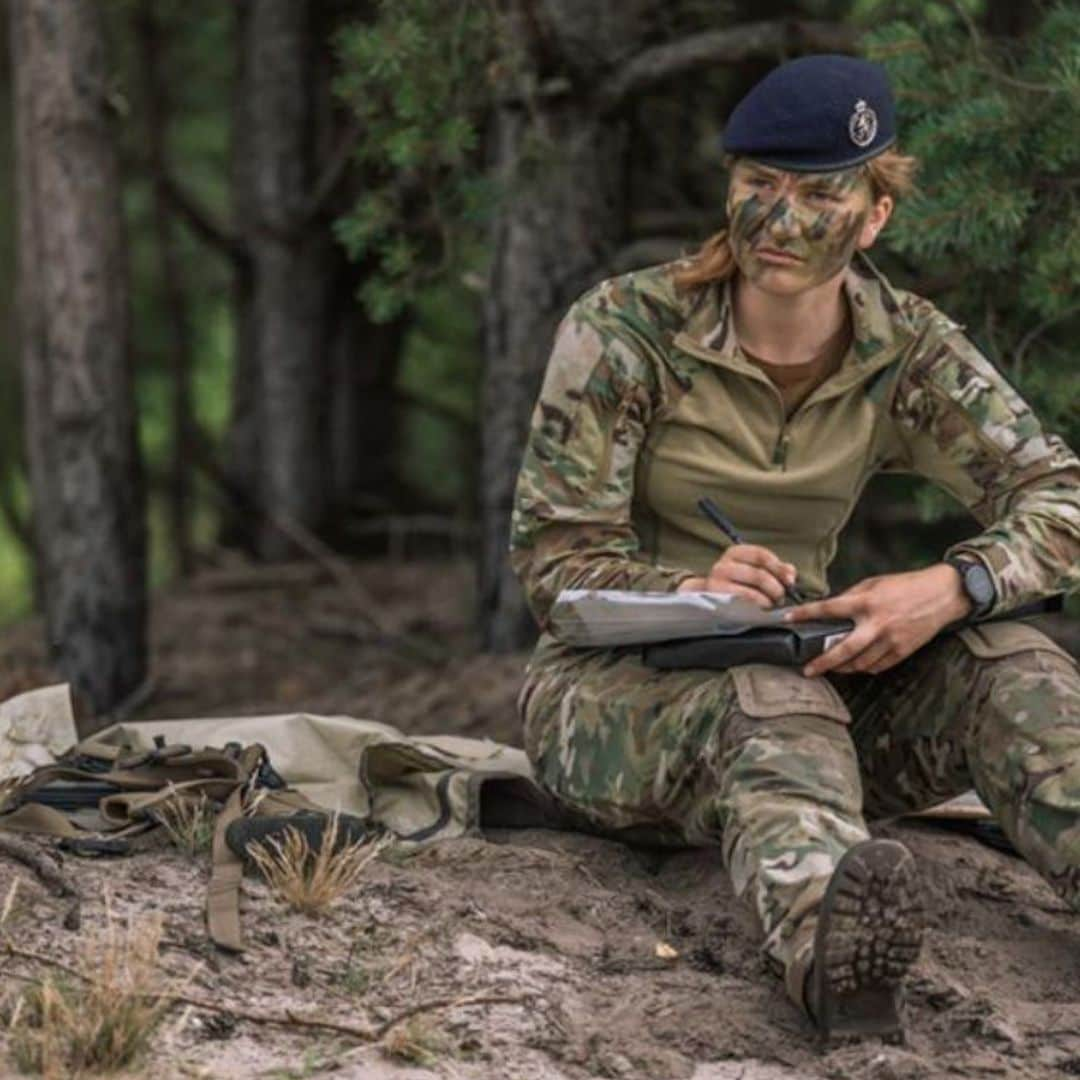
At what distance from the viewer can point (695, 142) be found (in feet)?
29.8

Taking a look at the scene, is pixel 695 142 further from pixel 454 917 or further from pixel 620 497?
pixel 454 917

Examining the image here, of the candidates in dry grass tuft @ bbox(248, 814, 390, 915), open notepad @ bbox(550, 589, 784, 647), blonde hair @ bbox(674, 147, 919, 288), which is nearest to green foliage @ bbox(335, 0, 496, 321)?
blonde hair @ bbox(674, 147, 919, 288)

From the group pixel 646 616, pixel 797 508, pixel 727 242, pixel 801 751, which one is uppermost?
pixel 727 242

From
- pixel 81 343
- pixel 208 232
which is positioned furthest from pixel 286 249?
pixel 81 343

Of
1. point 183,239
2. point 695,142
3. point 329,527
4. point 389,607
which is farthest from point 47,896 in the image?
point 183,239

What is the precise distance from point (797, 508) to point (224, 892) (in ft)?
4.78

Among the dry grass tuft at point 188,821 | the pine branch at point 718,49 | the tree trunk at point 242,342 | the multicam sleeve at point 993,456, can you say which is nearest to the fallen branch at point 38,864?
the dry grass tuft at point 188,821

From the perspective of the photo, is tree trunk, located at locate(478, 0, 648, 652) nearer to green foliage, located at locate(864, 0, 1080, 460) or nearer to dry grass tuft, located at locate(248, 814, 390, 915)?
green foliage, located at locate(864, 0, 1080, 460)

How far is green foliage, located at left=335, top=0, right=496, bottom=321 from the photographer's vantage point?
22.4 ft

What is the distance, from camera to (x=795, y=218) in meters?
4.99

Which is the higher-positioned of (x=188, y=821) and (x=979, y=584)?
(x=979, y=584)

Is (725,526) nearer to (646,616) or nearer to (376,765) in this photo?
(646,616)

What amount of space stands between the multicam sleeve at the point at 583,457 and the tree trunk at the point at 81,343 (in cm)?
355

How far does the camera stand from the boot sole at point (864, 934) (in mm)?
4121
